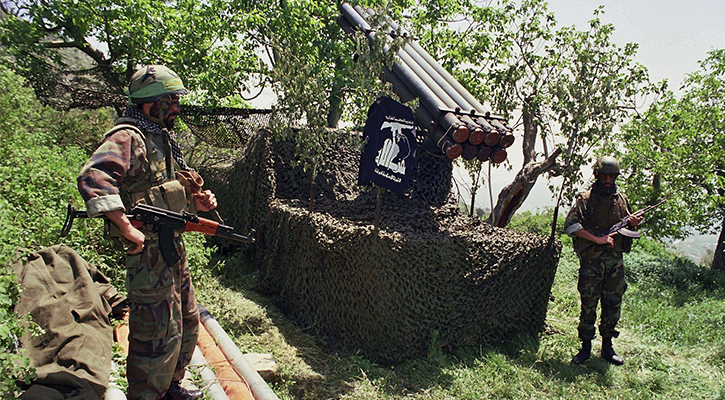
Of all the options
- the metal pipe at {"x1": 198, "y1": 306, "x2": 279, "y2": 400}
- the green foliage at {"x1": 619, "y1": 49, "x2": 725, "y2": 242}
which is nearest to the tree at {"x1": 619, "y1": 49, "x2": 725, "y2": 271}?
the green foliage at {"x1": 619, "y1": 49, "x2": 725, "y2": 242}

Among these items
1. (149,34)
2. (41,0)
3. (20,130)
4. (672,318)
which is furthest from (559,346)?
(41,0)

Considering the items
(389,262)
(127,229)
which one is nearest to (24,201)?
(127,229)

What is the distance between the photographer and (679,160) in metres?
10.1

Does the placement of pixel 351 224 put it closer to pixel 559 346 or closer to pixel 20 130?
pixel 559 346

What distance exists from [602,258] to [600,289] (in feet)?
1.10

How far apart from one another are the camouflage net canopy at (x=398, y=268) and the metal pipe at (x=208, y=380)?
1.48m

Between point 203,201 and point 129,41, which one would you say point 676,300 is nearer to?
point 203,201

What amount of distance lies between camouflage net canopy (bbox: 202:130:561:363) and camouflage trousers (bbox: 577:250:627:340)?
38cm

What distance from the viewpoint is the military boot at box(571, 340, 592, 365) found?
499 centimetres

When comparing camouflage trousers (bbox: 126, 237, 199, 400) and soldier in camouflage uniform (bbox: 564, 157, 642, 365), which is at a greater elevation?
soldier in camouflage uniform (bbox: 564, 157, 642, 365)

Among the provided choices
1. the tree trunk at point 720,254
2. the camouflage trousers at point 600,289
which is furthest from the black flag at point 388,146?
the tree trunk at point 720,254

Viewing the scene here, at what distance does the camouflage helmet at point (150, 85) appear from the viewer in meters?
2.91

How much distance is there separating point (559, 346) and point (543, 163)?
4761 millimetres

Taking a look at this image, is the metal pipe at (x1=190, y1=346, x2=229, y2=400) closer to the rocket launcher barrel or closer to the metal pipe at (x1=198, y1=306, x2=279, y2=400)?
the metal pipe at (x1=198, y1=306, x2=279, y2=400)
